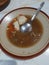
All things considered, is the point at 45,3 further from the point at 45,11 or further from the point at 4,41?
the point at 4,41

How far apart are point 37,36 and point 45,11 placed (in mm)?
134

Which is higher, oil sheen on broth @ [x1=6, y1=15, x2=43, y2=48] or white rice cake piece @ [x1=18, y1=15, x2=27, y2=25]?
white rice cake piece @ [x1=18, y1=15, x2=27, y2=25]

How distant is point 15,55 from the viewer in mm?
750

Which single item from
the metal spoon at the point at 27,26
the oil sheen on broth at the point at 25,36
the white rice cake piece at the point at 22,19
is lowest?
the oil sheen on broth at the point at 25,36

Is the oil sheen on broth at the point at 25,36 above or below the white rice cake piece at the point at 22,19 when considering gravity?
below

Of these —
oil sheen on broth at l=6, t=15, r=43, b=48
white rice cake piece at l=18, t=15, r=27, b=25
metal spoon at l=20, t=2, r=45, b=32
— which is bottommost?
oil sheen on broth at l=6, t=15, r=43, b=48

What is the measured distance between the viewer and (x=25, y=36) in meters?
0.80

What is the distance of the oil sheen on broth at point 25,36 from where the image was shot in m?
0.78

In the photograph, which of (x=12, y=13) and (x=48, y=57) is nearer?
A: (x=48, y=57)

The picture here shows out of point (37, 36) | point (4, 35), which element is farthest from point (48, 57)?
point (4, 35)

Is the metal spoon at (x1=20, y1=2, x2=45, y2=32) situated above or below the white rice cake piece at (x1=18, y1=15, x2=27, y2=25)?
below

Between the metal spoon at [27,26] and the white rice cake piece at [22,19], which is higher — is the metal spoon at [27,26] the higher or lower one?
the lower one

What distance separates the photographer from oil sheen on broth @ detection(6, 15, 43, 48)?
0.78 m

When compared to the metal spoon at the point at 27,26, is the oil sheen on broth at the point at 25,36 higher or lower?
lower
